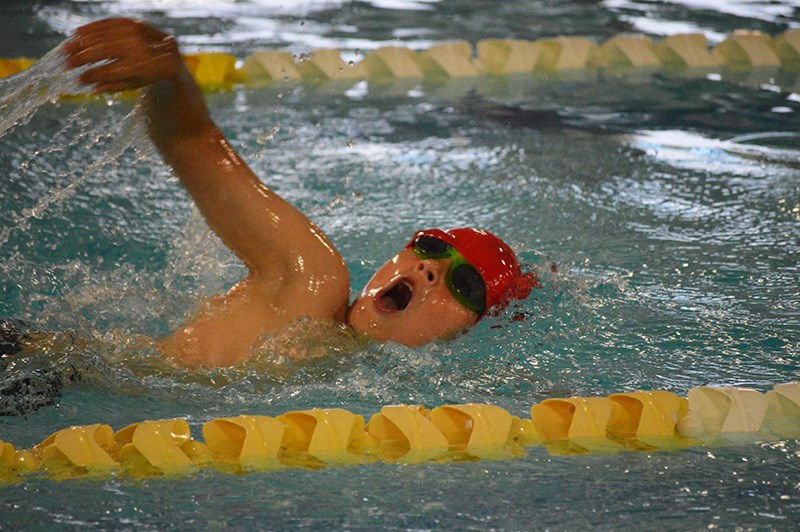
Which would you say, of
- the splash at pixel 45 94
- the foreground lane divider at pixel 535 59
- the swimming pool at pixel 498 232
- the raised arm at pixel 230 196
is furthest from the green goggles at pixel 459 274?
the foreground lane divider at pixel 535 59

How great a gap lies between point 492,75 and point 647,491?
444 cm

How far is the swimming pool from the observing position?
2070mm

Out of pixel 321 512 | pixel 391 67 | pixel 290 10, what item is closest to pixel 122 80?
pixel 321 512

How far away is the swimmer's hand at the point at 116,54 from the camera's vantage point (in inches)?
87.6

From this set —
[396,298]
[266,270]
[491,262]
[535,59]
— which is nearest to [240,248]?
[266,270]

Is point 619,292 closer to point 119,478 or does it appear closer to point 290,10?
point 119,478

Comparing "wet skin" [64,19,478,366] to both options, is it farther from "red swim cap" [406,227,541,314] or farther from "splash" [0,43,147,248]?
"red swim cap" [406,227,541,314]

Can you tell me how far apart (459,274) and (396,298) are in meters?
0.18

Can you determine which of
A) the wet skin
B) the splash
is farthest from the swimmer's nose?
the splash

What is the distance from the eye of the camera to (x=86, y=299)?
3.01 meters

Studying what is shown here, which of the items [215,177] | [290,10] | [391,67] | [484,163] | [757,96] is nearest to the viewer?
[215,177]

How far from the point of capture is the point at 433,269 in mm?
2680

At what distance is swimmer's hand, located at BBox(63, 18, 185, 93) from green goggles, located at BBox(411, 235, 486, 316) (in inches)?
32.5

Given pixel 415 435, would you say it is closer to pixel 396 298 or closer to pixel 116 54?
pixel 396 298
